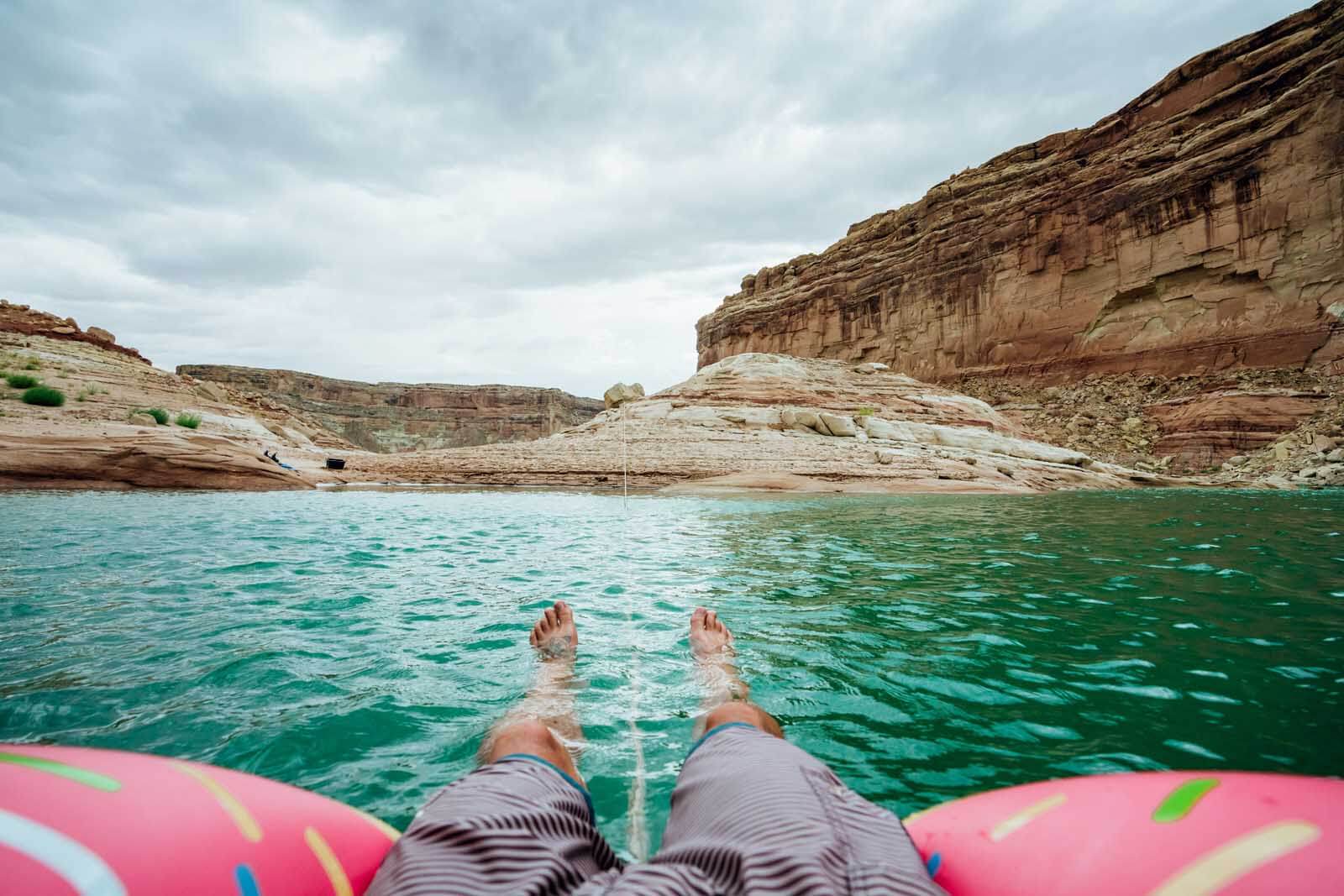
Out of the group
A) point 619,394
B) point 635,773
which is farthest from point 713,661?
point 619,394

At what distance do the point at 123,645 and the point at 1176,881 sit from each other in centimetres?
355

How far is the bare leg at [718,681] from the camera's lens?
5.56 feet

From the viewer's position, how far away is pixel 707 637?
9.09 feet

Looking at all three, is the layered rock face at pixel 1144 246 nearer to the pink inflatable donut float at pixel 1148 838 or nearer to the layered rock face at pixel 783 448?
the layered rock face at pixel 783 448

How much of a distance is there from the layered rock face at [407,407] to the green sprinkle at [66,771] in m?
62.3

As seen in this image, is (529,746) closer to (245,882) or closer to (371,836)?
(371,836)

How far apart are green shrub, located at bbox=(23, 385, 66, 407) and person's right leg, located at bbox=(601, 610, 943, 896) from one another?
775 inches

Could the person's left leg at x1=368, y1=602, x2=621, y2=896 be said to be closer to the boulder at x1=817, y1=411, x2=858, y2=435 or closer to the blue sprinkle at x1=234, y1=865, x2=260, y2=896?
the blue sprinkle at x1=234, y1=865, x2=260, y2=896

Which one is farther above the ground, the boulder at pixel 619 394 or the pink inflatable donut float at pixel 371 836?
the boulder at pixel 619 394

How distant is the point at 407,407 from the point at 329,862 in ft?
220

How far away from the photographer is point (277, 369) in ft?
189

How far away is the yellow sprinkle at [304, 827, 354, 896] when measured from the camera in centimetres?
98

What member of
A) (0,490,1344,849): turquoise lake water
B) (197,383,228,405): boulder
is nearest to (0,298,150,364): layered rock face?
(197,383,228,405): boulder

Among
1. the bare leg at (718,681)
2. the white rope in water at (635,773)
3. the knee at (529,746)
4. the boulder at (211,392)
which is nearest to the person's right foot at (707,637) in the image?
the bare leg at (718,681)
